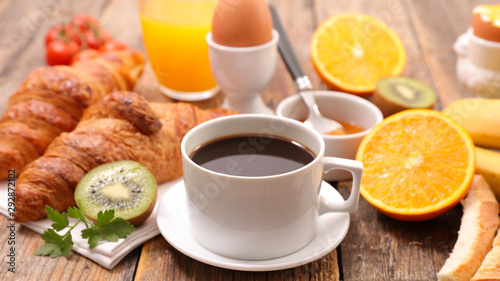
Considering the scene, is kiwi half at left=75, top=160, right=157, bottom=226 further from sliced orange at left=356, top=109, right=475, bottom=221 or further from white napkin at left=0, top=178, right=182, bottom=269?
sliced orange at left=356, top=109, right=475, bottom=221

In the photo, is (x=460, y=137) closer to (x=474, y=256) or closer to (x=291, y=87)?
(x=474, y=256)

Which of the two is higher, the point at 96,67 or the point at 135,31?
the point at 96,67

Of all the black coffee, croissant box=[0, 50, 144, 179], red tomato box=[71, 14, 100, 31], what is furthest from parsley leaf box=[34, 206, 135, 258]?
red tomato box=[71, 14, 100, 31]

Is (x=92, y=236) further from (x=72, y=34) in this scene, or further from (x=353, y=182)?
(x=72, y=34)

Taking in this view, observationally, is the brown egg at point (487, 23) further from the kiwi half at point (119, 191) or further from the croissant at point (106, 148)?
the kiwi half at point (119, 191)

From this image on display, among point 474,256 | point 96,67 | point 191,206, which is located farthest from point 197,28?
point 474,256

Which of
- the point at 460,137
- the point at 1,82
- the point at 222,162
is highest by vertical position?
the point at 222,162

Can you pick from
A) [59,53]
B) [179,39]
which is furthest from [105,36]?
[179,39]
